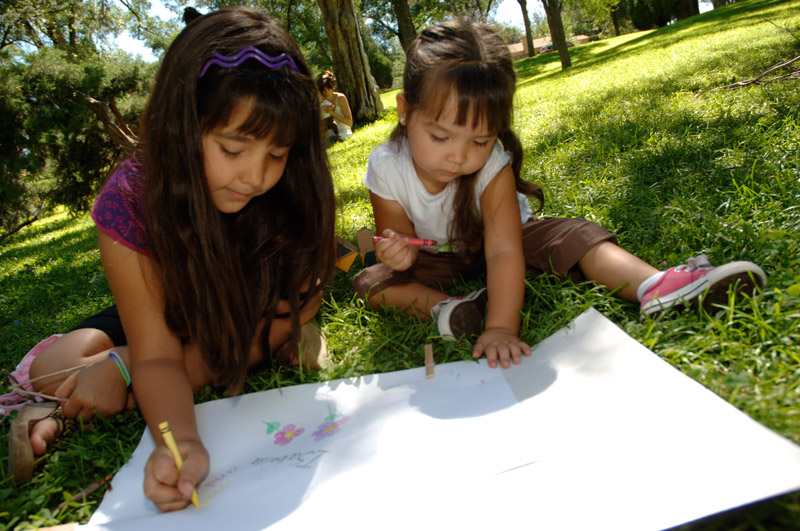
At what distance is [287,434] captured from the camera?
1.16 meters

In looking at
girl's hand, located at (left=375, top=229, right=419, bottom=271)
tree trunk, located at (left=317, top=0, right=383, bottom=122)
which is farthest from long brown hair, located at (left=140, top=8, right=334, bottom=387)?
tree trunk, located at (left=317, top=0, right=383, bottom=122)

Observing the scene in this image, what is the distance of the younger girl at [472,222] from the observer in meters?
1.34

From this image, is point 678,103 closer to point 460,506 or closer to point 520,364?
point 520,364

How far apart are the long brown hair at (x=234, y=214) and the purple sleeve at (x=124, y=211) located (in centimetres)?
5

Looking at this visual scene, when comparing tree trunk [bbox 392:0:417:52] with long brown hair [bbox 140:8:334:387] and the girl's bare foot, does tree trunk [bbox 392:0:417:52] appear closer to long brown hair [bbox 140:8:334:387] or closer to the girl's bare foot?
long brown hair [bbox 140:8:334:387]

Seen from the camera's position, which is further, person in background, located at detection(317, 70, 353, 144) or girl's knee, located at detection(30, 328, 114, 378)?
person in background, located at detection(317, 70, 353, 144)

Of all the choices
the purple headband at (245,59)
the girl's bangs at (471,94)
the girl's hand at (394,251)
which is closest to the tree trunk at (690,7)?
the girl's bangs at (471,94)

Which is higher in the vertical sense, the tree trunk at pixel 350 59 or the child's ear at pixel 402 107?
the tree trunk at pixel 350 59

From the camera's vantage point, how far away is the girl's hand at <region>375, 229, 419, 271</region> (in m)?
1.46

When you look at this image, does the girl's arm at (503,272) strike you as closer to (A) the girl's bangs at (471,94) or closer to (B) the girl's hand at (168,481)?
(A) the girl's bangs at (471,94)

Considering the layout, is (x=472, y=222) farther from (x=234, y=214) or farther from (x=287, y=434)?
(x=287, y=434)

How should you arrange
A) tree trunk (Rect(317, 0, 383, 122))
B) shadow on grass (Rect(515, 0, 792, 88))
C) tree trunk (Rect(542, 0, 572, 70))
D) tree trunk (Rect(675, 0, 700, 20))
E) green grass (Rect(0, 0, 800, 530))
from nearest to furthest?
green grass (Rect(0, 0, 800, 530))
tree trunk (Rect(317, 0, 383, 122))
shadow on grass (Rect(515, 0, 792, 88))
tree trunk (Rect(542, 0, 572, 70))
tree trunk (Rect(675, 0, 700, 20))

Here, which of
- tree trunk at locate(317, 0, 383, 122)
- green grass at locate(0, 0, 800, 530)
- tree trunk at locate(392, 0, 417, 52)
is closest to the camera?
green grass at locate(0, 0, 800, 530)

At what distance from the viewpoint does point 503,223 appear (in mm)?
1513
